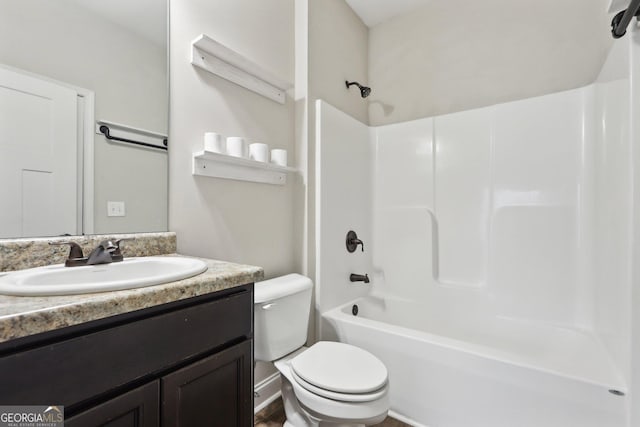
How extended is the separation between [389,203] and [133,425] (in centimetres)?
201

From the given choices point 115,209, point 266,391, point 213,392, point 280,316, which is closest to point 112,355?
point 213,392

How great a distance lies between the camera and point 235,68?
1478 mm

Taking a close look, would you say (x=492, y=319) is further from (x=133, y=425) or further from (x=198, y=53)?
(x=198, y=53)

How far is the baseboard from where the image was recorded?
156 centimetres

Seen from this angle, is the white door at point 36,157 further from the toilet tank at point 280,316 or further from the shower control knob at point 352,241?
the shower control knob at point 352,241

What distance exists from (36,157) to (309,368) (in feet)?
4.14

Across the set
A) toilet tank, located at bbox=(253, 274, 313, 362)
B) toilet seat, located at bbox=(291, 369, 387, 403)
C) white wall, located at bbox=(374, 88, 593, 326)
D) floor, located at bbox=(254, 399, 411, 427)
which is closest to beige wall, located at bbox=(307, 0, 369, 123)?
white wall, located at bbox=(374, 88, 593, 326)

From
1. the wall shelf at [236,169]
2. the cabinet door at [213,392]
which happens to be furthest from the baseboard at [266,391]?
the wall shelf at [236,169]

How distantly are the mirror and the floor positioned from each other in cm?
114

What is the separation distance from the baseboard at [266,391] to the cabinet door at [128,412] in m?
1.00

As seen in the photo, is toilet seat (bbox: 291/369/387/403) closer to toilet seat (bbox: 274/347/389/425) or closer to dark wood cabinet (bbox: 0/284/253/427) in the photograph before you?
toilet seat (bbox: 274/347/389/425)

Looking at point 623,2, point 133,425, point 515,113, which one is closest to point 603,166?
point 515,113

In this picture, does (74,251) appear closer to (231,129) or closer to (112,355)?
(112,355)

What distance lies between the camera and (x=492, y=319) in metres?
1.85
